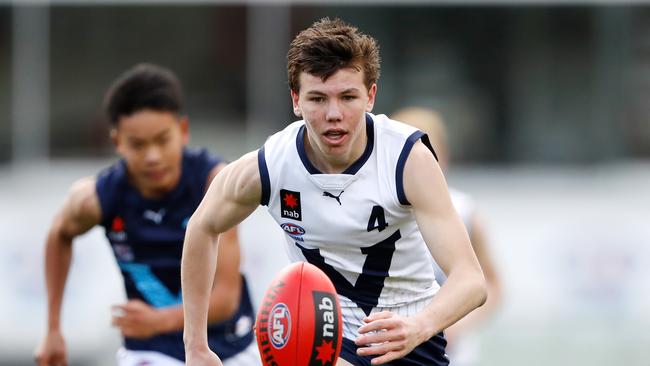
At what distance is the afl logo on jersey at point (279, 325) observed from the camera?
4773mm

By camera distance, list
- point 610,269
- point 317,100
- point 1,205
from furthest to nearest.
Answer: point 1,205 < point 610,269 < point 317,100

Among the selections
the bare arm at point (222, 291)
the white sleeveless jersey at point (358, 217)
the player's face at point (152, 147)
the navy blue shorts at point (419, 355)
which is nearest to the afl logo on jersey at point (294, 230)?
the white sleeveless jersey at point (358, 217)

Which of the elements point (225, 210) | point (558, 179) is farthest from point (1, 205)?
point (225, 210)

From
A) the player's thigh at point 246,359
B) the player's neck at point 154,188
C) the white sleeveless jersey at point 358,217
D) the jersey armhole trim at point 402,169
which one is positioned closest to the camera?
the jersey armhole trim at point 402,169

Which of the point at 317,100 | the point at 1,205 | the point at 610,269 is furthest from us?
the point at 1,205

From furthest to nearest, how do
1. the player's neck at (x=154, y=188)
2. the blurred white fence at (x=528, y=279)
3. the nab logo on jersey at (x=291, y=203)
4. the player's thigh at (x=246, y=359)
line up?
1. the blurred white fence at (x=528, y=279)
2. the player's thigh at (x=246, y=359)
3. the player's neck at (x=154, y=188)
4. the nab logo on jersey at (x=291, y=203)

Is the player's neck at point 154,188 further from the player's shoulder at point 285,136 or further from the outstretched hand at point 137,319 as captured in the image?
the player's shoulder at point 285,136

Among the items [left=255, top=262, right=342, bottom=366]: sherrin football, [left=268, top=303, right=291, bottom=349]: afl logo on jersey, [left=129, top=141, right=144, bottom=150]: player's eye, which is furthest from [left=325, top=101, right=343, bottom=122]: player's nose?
[left=129, top=141, right=144, bottom=150]: player's eye

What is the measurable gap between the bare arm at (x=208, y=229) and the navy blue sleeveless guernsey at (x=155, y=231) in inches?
58.5

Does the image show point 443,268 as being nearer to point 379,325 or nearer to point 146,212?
point 379,325

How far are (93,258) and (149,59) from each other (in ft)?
7.58

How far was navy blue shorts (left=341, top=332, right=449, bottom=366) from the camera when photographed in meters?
5.33

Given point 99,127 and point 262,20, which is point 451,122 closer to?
point 262,20

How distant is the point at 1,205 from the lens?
13.5 meters
